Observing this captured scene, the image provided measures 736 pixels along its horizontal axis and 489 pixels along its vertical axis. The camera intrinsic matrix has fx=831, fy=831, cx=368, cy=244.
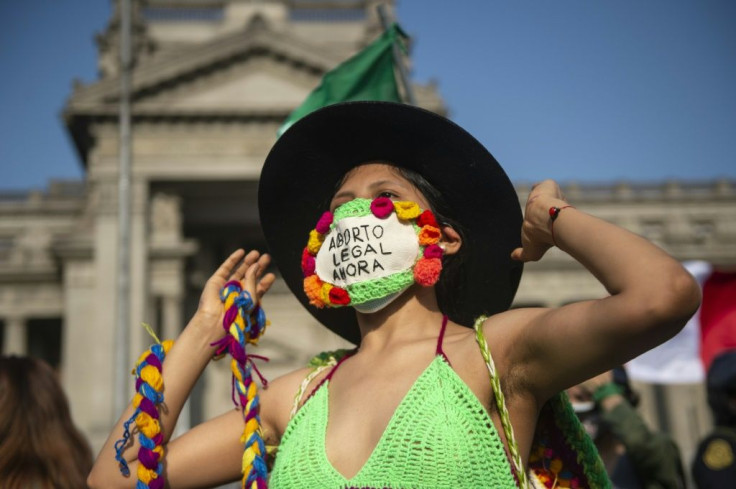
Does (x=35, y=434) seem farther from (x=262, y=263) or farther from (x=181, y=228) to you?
(x=181, y=228)

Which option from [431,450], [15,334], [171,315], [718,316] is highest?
[15,334]

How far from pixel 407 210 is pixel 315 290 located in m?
0.37

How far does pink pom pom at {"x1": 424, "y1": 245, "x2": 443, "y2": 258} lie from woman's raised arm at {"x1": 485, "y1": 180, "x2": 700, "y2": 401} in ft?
0.97

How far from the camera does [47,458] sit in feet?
11.5

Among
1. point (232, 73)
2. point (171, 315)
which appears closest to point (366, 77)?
point (171, 315)

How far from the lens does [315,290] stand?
2.46m

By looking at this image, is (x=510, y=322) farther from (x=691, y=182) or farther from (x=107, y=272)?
(x=691, y=182)

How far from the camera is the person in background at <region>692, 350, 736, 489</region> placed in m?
4.05

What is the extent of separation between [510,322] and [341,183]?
2.80ft

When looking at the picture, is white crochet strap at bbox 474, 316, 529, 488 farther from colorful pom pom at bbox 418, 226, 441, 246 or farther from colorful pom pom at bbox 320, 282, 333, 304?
colorful pom pom at bbox 320, 282, 333, 304

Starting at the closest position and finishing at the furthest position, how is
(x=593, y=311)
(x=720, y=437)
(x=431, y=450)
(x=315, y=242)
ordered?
(x=593, y=311), (x=431, y=450), (x=315, y=242), (x=720, y=437)

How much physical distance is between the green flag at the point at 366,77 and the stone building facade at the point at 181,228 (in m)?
19.6

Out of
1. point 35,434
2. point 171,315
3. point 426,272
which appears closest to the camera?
point 426,272

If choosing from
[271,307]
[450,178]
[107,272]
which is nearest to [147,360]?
[450,178]
